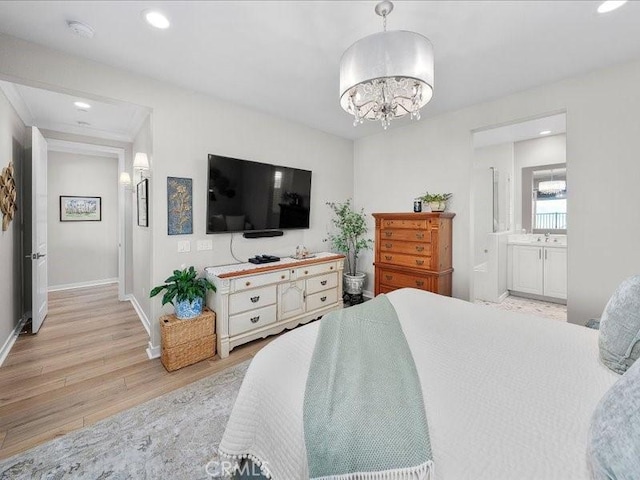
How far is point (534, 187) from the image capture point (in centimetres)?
475

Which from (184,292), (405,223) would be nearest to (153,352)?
(184,292)

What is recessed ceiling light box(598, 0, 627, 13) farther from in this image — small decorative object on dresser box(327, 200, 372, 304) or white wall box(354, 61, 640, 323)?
small decorative object on dresser box(327, 200, 372, 304)

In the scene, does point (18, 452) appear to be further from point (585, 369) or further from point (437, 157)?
point (437, 157)

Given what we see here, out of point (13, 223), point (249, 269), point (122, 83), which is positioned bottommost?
point (249, 269)

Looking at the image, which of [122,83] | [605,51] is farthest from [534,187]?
[122,83]

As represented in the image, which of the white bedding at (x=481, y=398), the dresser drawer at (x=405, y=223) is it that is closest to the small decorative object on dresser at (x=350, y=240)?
the dresser drawer at (x=405, y=223)

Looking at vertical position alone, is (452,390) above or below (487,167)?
below

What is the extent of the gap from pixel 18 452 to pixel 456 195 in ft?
14.3

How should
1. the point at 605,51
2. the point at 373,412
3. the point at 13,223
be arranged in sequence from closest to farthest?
the point at 373,412, the point at 605,51, the point at 13,223

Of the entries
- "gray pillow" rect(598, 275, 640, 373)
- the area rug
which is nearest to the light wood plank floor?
the area rug

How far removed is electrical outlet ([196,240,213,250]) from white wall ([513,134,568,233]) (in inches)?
198

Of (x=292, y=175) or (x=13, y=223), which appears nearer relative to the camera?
(x=13, y=223)

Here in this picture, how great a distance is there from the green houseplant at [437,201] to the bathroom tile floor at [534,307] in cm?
155

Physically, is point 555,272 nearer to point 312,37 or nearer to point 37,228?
point 312,37
